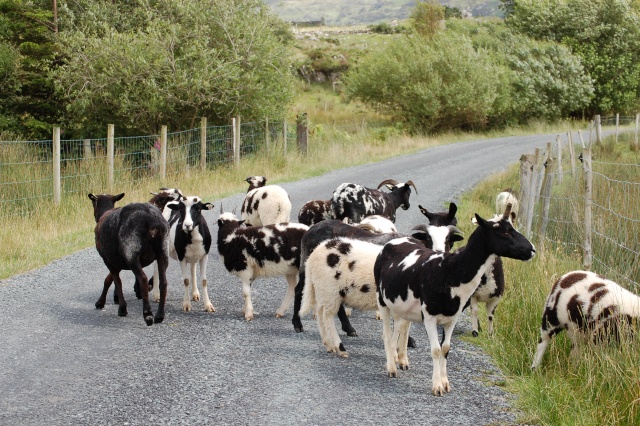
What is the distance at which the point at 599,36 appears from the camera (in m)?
58.0

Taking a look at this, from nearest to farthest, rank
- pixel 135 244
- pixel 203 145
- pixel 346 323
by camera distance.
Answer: pixel 346 323
pixel 135 244
pixel 203 145

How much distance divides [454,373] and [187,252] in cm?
414

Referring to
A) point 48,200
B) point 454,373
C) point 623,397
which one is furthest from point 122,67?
point 623,397

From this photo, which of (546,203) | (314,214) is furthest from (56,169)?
(546,203)

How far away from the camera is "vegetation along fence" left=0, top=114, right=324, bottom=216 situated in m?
17.4

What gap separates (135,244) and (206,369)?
2.53 metres

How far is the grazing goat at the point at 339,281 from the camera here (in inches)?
332

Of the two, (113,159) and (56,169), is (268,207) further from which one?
(113,159)

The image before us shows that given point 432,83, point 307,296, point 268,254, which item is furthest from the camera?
point 432,83

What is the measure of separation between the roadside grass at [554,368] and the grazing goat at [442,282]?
0.77 metres

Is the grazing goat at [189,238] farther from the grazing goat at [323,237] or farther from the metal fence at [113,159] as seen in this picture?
the metal fence at [113,159]

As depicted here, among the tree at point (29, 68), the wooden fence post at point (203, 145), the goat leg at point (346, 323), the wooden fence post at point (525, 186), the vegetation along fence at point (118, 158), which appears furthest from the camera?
the tree at point (29, 68)

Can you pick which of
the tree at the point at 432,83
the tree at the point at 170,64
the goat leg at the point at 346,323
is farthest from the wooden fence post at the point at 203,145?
the tree at the point at 432,83

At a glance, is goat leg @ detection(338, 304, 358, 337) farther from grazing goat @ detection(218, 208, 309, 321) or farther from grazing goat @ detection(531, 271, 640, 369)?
grazing goat @ detection(531, 271, 640, 369)
